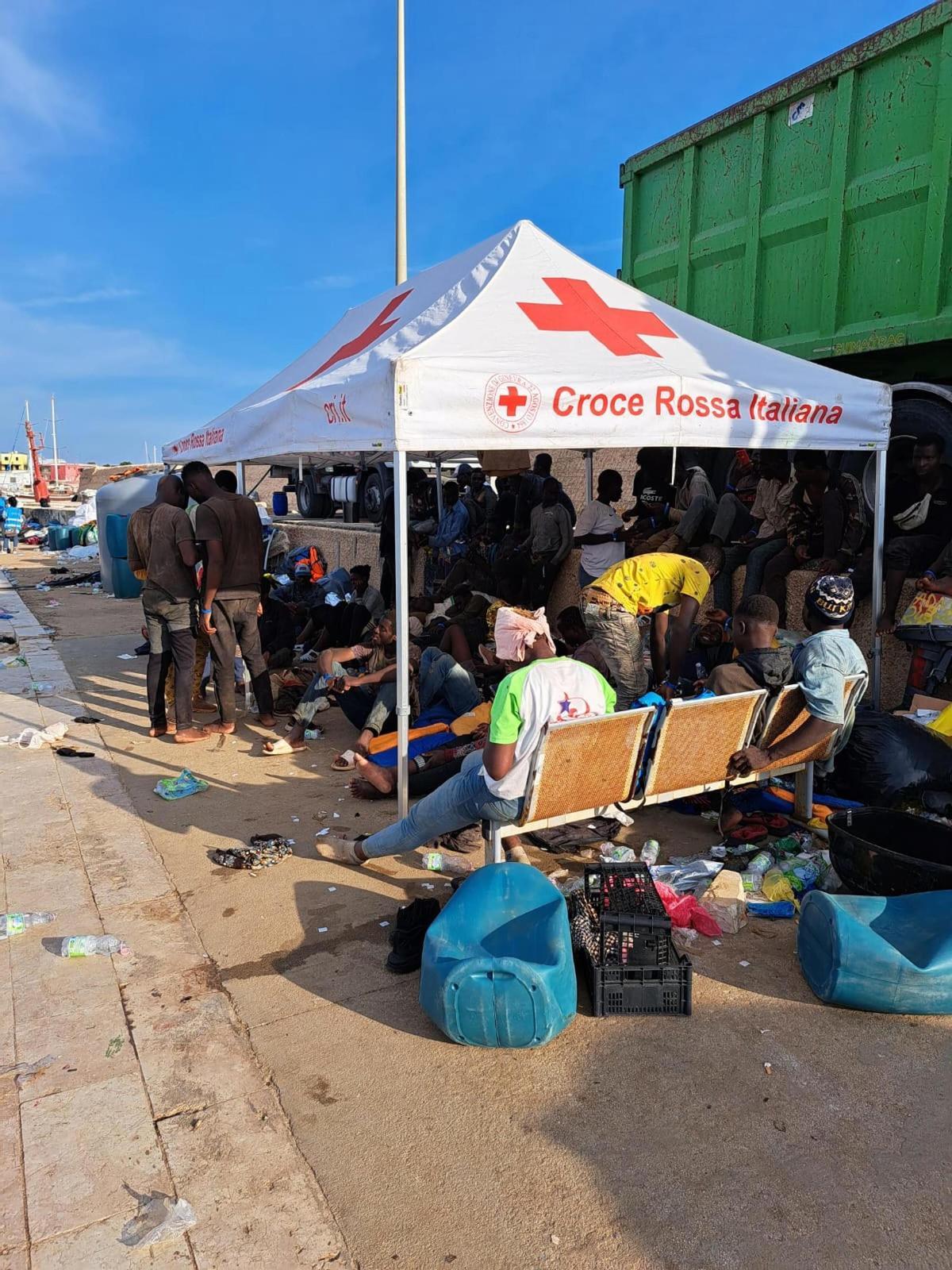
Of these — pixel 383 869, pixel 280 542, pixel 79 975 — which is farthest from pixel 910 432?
pixel 280 542

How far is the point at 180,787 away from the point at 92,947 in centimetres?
193

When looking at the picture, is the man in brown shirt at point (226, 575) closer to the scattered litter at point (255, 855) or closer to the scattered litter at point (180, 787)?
the scattered litter at point (180, 787)

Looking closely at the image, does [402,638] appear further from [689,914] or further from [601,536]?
[601,536]

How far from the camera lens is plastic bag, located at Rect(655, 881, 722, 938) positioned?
12.1 ft

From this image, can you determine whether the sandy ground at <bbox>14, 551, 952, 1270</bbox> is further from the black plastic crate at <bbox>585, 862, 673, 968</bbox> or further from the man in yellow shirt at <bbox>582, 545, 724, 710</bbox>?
the man in yellow shirt at <bbox>582, 545, 724, 710</bbox>

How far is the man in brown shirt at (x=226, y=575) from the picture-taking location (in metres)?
6.19

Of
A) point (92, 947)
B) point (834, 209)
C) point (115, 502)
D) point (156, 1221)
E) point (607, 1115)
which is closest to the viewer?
point (156, 1221)

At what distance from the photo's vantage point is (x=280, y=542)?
14328 millimetres

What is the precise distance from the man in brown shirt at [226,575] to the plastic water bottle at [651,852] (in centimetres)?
341

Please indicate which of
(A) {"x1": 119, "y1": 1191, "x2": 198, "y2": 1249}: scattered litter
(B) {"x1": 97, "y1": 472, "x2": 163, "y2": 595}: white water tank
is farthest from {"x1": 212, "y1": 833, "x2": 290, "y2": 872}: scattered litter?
(B) {"x1": 97, "y1": 472, "x2": 163, "y2": 595}: white water tank

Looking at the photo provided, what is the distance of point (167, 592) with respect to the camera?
20.4ft

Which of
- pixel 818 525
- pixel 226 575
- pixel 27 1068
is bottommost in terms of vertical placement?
pixel 27 1068

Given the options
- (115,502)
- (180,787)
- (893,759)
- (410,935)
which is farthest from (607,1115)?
(115,502)

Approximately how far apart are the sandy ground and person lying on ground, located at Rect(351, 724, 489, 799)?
1019mm
